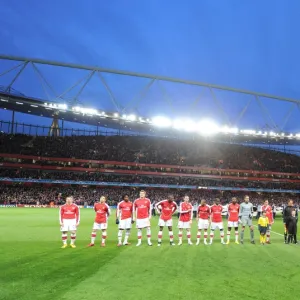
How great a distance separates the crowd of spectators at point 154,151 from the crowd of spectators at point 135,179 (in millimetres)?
4257

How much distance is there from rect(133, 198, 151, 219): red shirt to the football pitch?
1.39 metres

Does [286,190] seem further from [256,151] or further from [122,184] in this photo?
[122,184]

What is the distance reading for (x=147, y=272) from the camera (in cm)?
967

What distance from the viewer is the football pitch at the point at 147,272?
764 cm

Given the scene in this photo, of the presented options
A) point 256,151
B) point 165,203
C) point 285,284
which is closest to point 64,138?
point 256,151

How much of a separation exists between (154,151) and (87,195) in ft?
87.6

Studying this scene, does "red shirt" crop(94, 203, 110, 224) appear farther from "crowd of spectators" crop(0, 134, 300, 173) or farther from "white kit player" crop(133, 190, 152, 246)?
"crowd of spectators" crop(0, 134, 300, 173)

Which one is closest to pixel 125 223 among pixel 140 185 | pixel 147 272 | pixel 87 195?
pixel 147 272

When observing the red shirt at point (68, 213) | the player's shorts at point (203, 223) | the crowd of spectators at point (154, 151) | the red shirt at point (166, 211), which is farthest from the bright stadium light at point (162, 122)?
the red shirt at point (68, 213)

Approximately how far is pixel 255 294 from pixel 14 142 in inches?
2969

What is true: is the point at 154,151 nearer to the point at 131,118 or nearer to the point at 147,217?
the point at 131,118

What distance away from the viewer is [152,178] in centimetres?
7625

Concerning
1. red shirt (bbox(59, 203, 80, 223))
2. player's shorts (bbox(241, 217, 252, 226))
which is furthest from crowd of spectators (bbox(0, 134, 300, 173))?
player's shorts (bbox(241, 217, 252, 226))

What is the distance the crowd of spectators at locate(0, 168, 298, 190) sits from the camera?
66.8 m
